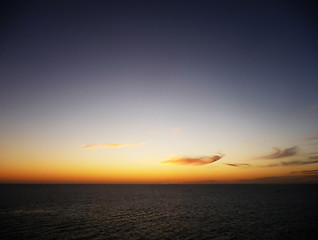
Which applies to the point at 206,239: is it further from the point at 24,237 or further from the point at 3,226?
the point at 3,226

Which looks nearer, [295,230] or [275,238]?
[275,238]

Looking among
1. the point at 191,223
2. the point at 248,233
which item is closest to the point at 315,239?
the point at 248,233

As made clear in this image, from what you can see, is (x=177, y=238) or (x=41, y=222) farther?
(x=41, y=222)

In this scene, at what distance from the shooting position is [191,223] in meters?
45.2

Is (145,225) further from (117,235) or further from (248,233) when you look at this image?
(248,233)

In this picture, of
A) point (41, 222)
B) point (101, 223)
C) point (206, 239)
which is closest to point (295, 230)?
point (206, 239)

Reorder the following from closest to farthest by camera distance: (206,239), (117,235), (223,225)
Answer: (206,239), (117,235), (223,225)

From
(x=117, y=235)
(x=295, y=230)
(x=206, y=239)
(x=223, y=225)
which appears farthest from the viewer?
(x=223, y=225)

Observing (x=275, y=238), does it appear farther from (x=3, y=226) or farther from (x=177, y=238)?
(x=3, y=226)

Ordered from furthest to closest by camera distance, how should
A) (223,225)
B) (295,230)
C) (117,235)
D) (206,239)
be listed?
(223,225) < (295,230) < (117,235) < (206,239)

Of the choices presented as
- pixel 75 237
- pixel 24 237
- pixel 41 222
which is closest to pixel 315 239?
pixel 75 237

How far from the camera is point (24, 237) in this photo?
33562mm

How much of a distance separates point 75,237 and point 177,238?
16.4 m

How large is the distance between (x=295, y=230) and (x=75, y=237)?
39.4 meters
